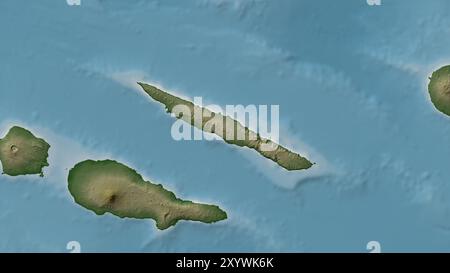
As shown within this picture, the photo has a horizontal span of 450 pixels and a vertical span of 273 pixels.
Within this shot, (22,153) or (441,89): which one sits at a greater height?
(441,89)

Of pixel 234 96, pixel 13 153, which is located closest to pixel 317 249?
pixel 234 96

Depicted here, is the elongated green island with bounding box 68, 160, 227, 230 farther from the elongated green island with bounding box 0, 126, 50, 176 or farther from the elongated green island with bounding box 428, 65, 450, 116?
the elongated green island with bounding box 428, 65, 450, 116

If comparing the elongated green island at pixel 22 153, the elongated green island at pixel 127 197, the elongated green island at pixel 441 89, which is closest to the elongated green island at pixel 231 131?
the elongated green island at pixel 127 197

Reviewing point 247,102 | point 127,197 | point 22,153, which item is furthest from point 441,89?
point 22,153

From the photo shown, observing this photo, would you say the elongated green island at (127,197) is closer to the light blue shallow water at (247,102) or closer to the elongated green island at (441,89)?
the light blue shallow water at (247,102)

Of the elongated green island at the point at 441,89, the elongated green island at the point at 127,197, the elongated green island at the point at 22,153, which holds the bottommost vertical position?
the elongated green island at the point at 127,197

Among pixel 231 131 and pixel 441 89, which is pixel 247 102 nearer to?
pixel 231 131
